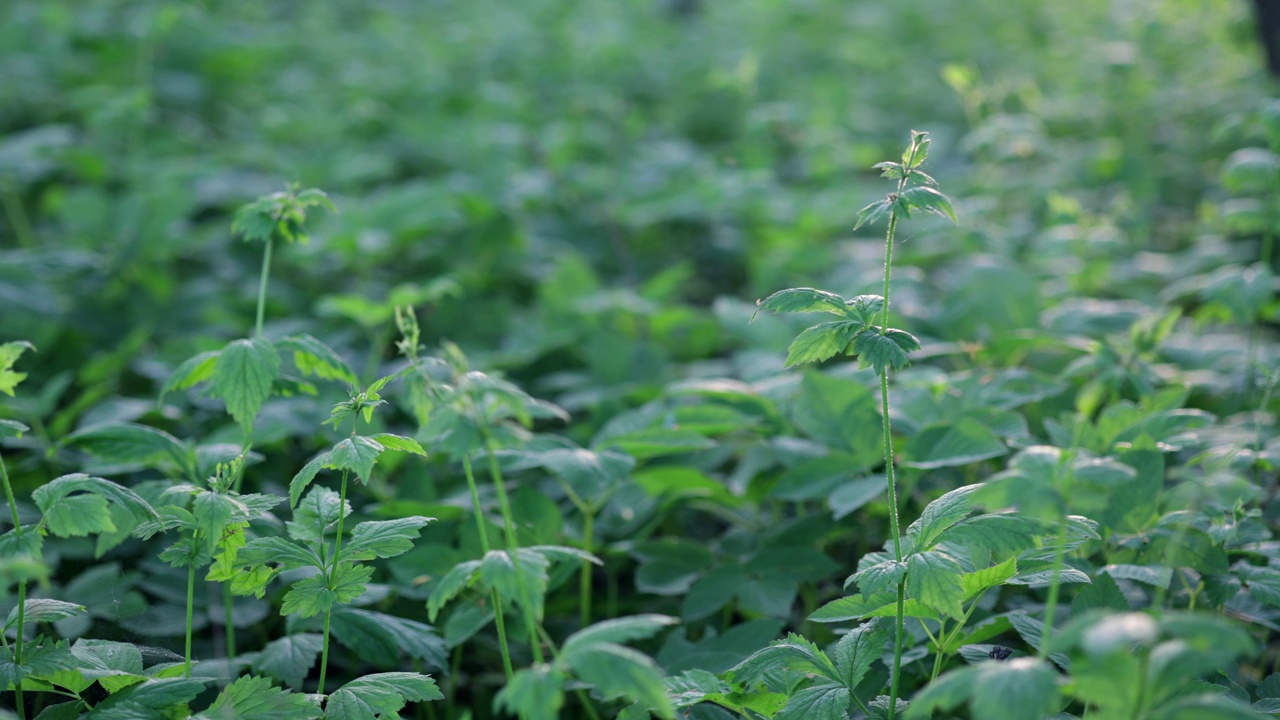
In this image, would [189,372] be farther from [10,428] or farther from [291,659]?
[291,659]

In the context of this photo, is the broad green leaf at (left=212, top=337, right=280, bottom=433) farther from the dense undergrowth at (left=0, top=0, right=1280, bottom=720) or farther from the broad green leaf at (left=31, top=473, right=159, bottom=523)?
the broad green leaf at (left=31, top=473, right=159, bottom=523)

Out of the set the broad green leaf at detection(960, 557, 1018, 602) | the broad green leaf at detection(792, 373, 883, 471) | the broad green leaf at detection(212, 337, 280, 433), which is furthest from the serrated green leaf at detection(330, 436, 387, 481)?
the broad green leaf at detection(792, 373, 883, 471)

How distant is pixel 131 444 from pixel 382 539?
0.73 m

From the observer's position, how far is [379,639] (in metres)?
1.74

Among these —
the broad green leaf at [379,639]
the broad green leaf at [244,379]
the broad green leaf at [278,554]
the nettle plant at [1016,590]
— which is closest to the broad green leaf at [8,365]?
the broad green leaf at [244,379]

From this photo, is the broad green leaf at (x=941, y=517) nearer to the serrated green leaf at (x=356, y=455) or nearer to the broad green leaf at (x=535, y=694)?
the broad green leaf at (x=535, y=694)

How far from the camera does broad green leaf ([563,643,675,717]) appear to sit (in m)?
1.13

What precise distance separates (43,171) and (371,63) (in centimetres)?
247

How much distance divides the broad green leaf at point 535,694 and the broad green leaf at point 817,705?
0.45 metres

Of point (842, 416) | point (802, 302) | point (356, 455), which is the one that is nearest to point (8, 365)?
point (356, 455)

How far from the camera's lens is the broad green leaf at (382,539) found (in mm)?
1471

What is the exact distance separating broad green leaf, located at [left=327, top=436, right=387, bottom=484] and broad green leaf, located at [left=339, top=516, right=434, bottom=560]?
0.13m

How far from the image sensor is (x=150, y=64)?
491cm

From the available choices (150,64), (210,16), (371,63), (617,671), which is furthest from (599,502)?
(210,16)
